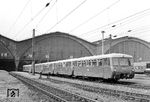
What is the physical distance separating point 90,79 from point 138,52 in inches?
2779

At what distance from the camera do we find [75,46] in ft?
294

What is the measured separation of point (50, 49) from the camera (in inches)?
3327

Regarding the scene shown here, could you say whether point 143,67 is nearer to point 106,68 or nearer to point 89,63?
point 89,63

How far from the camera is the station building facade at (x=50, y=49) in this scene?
3273 inches

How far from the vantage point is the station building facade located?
83.1m

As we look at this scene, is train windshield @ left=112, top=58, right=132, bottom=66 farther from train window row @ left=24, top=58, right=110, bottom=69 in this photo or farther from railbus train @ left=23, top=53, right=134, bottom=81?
train window row @ left=24, top=58, right=110, bottom=69

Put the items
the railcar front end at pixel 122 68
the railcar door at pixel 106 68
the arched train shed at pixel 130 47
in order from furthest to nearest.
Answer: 1. the arched train shed at pixel 130 47
2. the railcar door at pixel 106 68
3. the railcar front end at pixel 122 68

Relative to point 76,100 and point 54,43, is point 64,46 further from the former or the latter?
point 76,100

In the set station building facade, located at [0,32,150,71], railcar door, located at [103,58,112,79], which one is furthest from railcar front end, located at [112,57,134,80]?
station building facade, located at [0,32,150,71]

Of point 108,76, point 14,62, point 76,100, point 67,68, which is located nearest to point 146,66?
point 67,68

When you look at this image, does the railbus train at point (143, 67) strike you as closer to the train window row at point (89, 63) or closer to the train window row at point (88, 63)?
the train window row at point (88, 63)

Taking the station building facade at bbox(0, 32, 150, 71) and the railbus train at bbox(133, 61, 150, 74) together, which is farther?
the station building facade at bbox(0, 32, 150, 71)

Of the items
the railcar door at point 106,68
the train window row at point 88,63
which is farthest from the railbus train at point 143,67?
the railcar door at point 106,68

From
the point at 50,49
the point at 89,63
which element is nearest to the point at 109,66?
the point at 89,63
